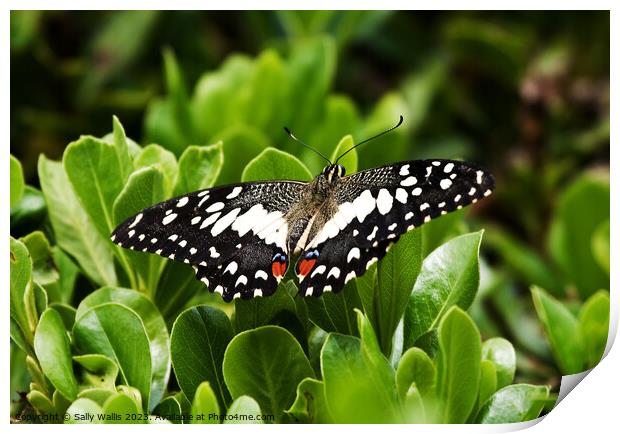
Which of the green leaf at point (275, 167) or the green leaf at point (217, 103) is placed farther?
the green leaf at point (217, 103)

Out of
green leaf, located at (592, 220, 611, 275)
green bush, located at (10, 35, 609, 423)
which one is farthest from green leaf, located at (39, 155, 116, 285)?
green leaf, located at (592, 220, 611, 275)

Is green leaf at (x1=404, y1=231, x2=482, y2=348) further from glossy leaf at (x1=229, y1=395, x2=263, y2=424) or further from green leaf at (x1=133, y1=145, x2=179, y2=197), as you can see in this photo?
green leaf at (x1=133, y1=145, x2=179, y2=197)

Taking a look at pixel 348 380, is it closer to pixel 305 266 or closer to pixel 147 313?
pixel 305 266

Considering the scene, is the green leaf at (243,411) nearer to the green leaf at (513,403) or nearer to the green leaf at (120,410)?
the green leaf at (120,410)

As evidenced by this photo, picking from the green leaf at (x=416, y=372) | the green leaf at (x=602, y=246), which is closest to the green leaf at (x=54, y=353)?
the green leaf at (x=416, y=372)

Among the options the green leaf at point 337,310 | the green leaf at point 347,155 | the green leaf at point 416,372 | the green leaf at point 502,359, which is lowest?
the green leaf at point 502,359

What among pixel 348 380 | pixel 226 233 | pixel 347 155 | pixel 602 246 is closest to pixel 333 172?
pixel 347 155

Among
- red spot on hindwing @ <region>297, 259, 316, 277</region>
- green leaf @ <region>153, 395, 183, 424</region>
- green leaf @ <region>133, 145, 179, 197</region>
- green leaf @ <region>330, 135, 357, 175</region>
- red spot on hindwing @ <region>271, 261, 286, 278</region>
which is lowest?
green leaf @ <region>153, 395, 183, 424</region>
